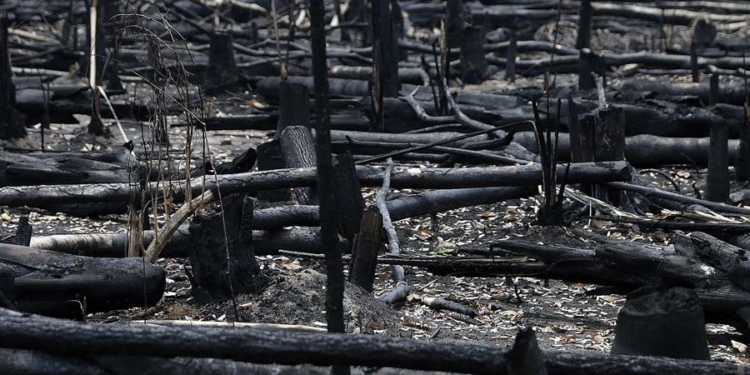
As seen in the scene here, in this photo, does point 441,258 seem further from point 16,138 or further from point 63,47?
point 63,47

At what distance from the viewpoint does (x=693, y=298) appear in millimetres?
4418

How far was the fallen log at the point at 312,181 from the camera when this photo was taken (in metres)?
7.73

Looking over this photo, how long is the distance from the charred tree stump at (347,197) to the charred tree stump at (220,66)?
26.8 ft

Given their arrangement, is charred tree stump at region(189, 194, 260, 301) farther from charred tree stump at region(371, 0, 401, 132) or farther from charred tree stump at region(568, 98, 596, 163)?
charred tree stump at region(371, 0, 401, 132)

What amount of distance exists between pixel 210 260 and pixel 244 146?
246 inches

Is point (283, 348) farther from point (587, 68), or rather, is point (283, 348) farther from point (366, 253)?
point (587, 68)

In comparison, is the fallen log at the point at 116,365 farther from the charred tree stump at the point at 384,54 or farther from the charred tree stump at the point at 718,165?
the charred tree stump at the point at 384,54

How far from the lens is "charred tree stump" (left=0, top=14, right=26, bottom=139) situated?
1124 centimetres

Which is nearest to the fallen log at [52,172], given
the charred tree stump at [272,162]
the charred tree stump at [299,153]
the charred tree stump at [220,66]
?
the charred tree stump at [272,162]

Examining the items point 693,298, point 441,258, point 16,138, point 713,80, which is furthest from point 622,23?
point 693,298

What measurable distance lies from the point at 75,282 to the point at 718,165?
5523 mm

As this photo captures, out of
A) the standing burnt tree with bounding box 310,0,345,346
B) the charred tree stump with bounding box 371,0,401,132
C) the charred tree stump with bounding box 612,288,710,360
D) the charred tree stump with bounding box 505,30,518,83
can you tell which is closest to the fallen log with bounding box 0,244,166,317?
the standing burnt tree with bounding box 310,0,345,346

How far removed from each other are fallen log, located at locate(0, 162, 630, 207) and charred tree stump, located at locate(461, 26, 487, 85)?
7343 mm

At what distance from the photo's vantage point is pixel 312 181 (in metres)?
7.73
